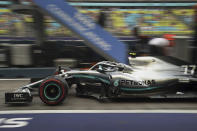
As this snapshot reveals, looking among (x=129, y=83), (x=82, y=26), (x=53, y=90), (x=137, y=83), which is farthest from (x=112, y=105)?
(x=82, y=26)

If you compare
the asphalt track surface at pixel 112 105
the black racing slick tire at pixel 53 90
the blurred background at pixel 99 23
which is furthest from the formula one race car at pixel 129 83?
the blurred background at pixel 99 23

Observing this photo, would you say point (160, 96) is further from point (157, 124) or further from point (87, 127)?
point (87, 127)

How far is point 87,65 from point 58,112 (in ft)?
13.3

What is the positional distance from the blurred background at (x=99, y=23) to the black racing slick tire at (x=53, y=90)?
2952mm

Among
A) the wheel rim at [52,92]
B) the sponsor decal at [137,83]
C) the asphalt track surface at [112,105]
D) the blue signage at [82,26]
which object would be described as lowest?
the asphalt track surface at [112,105]

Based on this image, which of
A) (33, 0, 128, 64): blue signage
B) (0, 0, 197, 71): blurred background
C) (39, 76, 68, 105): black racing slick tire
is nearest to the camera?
(39, 76, 68, 105): black racing slick tire

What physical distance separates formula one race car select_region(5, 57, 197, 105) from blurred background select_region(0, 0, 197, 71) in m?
2.08

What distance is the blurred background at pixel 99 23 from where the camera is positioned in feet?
27.2

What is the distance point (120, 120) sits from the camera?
4.07 meters

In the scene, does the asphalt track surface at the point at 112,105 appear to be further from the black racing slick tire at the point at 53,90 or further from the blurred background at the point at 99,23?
the blurred background at the point at 99,23

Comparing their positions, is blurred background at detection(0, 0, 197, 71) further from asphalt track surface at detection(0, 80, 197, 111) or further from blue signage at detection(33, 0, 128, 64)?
asphalt track surface at detection(0, 80, 197, 111)

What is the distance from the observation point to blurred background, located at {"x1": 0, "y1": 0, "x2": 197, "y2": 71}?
27.2ft

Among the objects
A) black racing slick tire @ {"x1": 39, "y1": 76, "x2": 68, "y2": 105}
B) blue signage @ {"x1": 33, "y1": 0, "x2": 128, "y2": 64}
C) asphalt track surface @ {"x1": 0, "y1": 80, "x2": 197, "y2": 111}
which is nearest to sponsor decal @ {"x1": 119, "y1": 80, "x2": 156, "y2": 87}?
asphalt track surface @ {"x1": 0, "y1": 80, "x2": 197, "y2": 111}


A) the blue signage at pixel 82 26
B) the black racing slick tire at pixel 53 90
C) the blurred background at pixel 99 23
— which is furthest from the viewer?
the blurred background at pixel 99 23
